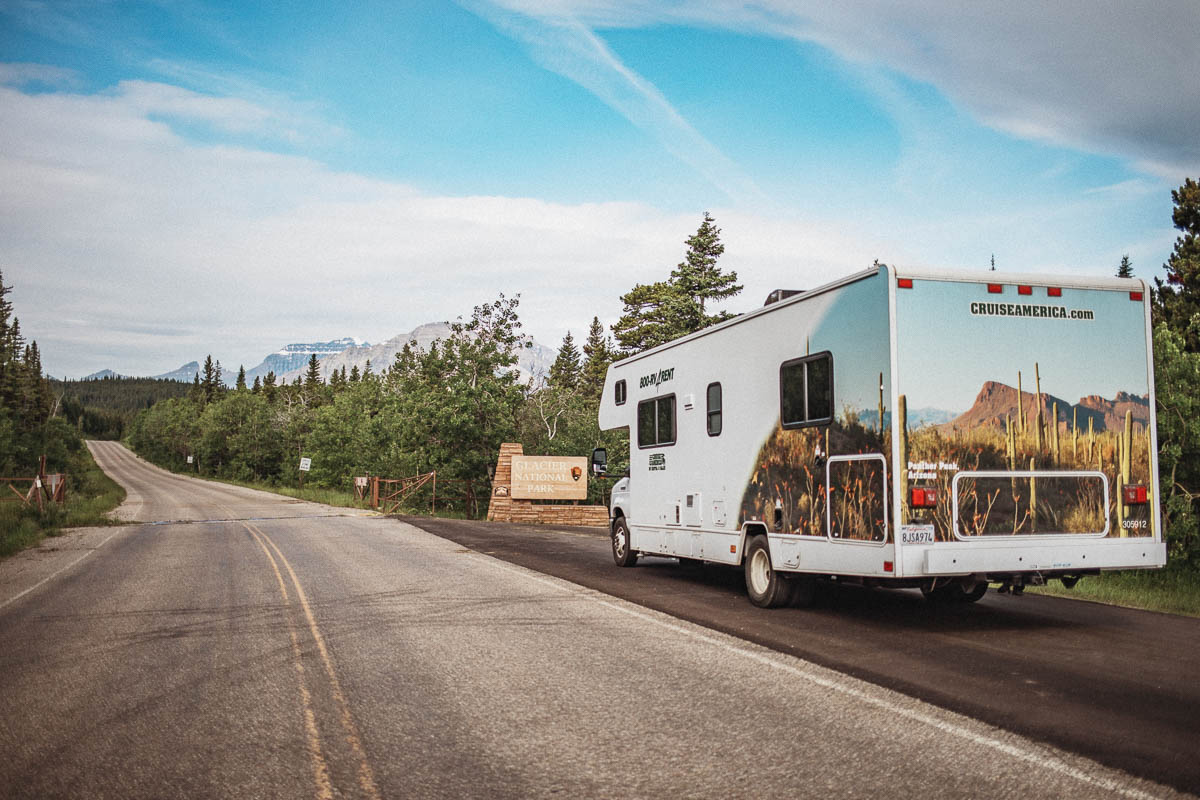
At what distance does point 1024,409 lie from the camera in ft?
28.5

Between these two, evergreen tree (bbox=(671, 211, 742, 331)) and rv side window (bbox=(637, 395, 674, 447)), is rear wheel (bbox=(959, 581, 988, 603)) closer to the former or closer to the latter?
rv side window (bbox=(637, 395, 674, 447))

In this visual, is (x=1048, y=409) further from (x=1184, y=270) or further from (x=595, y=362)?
(x=595, y=362)

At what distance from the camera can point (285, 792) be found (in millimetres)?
4535

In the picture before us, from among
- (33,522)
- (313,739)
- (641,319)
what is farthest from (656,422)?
(641,319)

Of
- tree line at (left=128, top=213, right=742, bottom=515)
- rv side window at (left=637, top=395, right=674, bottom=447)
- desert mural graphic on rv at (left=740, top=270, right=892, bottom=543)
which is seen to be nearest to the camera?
desert mural graphic on rv at (left=740, top=270, right=892, bottom=543)

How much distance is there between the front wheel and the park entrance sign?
50.2 ft

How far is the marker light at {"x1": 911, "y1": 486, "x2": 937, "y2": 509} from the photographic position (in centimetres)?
824

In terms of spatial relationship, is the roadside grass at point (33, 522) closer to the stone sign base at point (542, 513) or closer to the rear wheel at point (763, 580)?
the stone sign base at point (542, 513)

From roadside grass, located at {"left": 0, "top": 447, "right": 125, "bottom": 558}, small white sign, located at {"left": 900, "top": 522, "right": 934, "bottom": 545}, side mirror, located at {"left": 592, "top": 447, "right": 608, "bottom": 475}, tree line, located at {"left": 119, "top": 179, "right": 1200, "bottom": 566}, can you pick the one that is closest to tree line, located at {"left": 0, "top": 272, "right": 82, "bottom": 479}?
tree line, located at {"left": 119, "top": 179, "right": 1200, "bottom": 566}

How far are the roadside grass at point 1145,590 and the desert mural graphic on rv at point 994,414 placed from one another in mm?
2576

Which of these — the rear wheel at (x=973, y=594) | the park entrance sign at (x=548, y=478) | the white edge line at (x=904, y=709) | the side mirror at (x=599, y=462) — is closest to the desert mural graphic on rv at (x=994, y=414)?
the white edge line at (x=904, y=709)

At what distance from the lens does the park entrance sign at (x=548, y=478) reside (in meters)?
31.4

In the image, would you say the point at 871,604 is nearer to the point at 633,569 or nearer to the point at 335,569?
the point at 633,569
